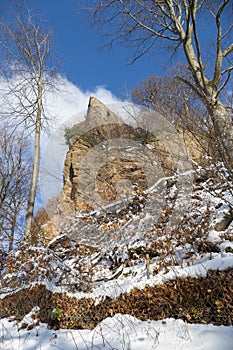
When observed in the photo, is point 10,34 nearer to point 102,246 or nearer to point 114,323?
point 102,246

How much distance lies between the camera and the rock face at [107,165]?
24.4 ft

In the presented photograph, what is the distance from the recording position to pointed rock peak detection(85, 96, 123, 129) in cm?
1190

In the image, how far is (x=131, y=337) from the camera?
2.97 metres

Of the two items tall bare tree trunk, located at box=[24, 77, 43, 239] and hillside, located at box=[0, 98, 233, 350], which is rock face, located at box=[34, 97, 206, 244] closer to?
hillside, located at box=[0, 98, 233, 350]

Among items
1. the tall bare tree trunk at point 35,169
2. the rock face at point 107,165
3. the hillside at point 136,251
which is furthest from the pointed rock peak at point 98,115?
the tall bare tree trunk at point 35,169

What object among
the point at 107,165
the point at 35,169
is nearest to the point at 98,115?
the point at 107,165

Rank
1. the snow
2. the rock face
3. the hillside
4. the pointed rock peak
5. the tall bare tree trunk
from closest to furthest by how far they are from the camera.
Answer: the snow < the hillside < the rock face < the tall bare tree trunk < the pointed rock peak

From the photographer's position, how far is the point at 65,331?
389 centimetres

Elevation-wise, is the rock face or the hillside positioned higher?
the rock face

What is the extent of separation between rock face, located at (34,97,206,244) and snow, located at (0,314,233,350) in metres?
3.03

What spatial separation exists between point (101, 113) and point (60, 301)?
31.6 feet

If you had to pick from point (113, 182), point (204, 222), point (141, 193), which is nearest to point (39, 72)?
point (113, 182)

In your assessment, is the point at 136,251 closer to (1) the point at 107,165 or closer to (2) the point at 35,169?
(1) the point at 107,165

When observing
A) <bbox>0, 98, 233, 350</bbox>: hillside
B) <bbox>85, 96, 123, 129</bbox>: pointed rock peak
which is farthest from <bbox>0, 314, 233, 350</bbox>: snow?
<bbox>85, 96, 123, 129</bbox>: pointed rock peak
